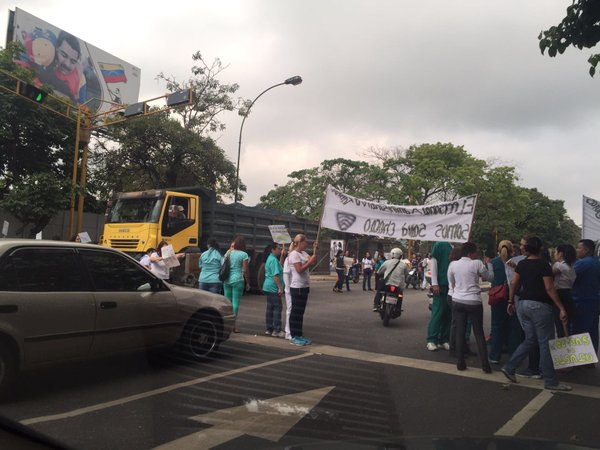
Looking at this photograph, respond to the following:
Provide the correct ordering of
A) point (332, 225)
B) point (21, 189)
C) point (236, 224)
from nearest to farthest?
point (332, 225) < point (236, 224) < point (21, 189)

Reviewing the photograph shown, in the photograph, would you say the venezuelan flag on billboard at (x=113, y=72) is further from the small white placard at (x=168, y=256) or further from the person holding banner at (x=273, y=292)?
the person holding banner at (x=273, y=292)

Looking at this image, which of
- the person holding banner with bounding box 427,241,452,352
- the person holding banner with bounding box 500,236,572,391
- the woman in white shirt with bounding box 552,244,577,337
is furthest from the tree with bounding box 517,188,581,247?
the person holding banner with bounding box 500,236,572,391

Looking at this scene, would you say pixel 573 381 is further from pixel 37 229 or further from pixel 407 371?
pixel 37 229

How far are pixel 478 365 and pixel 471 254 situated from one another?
4.98 ft

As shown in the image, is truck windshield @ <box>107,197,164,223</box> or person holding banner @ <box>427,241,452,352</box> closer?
person holding banner @ <box>427,241,452,352</box>

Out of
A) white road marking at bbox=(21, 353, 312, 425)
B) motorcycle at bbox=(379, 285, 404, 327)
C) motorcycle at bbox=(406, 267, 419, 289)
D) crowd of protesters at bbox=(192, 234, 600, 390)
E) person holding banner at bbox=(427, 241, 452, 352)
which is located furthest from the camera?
motorcycle at bbox=(406, 267, 419, 289)

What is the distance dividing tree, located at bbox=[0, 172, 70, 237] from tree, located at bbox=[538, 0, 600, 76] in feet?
48.2

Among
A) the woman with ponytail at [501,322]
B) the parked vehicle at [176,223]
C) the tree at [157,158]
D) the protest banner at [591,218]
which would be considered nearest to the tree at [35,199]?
the parked vehicle at [176,223]

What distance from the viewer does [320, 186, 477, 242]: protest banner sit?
26.7 ft

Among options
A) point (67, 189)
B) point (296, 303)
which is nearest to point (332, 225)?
point (296, 303)

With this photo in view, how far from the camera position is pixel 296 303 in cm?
748

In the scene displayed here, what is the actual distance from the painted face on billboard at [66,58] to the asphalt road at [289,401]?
112 ft

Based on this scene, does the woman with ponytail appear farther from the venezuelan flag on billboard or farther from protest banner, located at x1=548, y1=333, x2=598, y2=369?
the venezuelan flag on billboard

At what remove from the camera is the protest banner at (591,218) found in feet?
29.8
